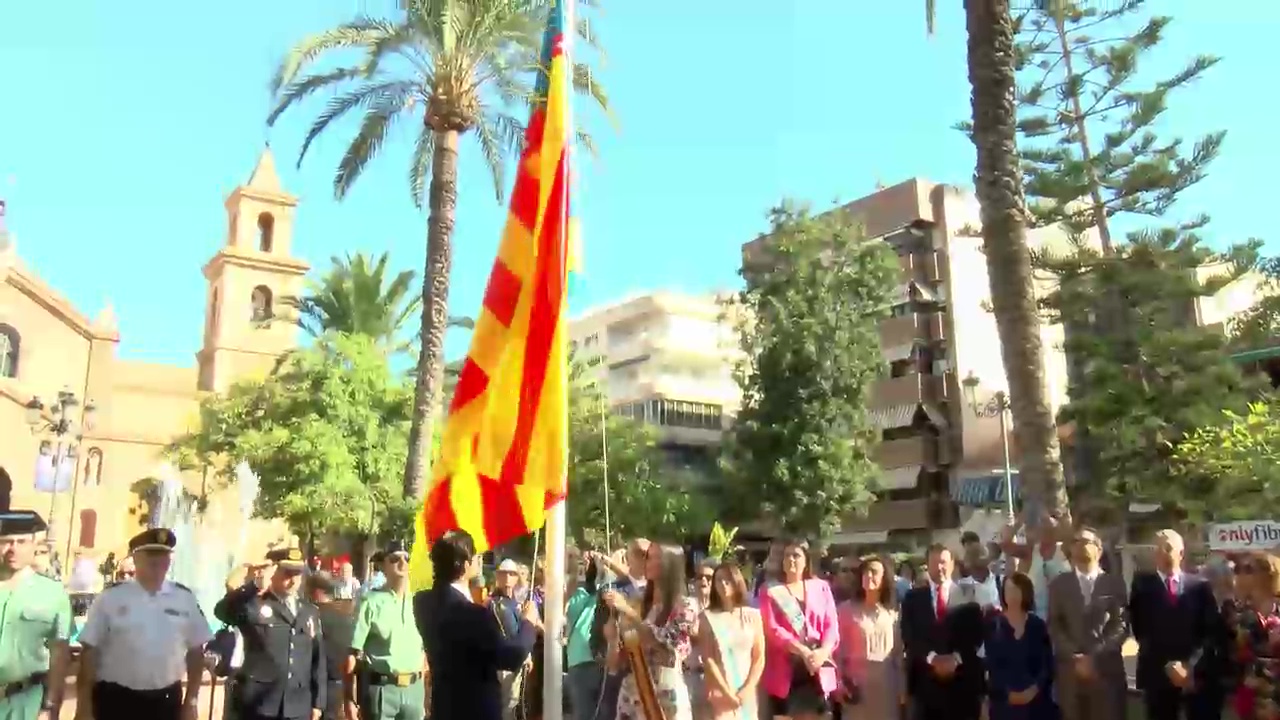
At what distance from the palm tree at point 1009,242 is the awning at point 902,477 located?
29.5 metres

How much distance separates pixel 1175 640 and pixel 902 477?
32553mm

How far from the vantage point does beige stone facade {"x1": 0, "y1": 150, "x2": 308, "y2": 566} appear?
4497cm

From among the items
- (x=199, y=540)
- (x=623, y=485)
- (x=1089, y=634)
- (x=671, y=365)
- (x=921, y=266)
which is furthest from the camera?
(x=671, y=365)

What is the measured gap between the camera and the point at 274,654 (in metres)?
6.48

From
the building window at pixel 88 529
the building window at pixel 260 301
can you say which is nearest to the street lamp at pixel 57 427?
the building window at pixel 88 529

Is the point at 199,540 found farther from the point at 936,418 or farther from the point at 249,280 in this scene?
the point at 936,418

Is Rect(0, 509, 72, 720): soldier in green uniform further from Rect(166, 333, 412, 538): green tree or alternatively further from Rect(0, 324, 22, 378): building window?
Rect(0, 324, 22, 378): building window

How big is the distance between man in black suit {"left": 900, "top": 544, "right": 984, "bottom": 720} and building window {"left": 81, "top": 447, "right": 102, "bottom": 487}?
51.8 metres

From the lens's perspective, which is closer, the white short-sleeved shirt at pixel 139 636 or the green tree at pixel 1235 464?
the white short-sleeved shirt at pixel 139 636

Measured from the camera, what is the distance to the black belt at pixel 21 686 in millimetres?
5594

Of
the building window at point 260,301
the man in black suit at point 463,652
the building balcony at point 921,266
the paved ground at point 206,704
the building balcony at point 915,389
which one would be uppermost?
the building window at point 260,301

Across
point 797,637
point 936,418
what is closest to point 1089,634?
point 797,637

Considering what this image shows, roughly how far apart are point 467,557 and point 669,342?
2052 inches

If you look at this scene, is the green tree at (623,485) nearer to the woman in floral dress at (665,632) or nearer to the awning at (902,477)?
the awning at (902,477)
